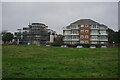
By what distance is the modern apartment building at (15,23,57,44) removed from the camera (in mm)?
70125

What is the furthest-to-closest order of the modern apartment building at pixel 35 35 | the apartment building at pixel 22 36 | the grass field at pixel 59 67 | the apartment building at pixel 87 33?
the apartment building at pixel 22 36
the modern apartment building at pixel 35 35
the apartment building at pixel 87 33
the grass field at pixel 59 67

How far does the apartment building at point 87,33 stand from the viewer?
2298 inches

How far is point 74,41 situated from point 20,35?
3498 cm

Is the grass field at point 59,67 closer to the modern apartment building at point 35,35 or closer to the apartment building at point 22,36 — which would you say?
the modern apartment building at point 35,35

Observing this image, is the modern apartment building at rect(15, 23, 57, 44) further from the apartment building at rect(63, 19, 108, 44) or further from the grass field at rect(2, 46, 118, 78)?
the grass field at rect(2, 46, 118, 78)

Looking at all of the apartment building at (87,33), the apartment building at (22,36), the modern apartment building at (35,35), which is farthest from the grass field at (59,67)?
the apartment building at (22,36)

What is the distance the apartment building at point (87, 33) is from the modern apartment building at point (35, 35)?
14965 millimetres

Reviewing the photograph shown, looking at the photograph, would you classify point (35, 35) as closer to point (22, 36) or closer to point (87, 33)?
point (22, 36)

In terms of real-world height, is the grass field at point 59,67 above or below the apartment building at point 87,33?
below

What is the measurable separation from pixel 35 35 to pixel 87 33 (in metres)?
29.1

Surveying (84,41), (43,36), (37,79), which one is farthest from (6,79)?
(43,36)

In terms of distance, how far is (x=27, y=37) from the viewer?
76125 mm

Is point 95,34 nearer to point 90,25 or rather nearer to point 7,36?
point 90,25

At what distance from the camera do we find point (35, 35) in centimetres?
→ 7394
